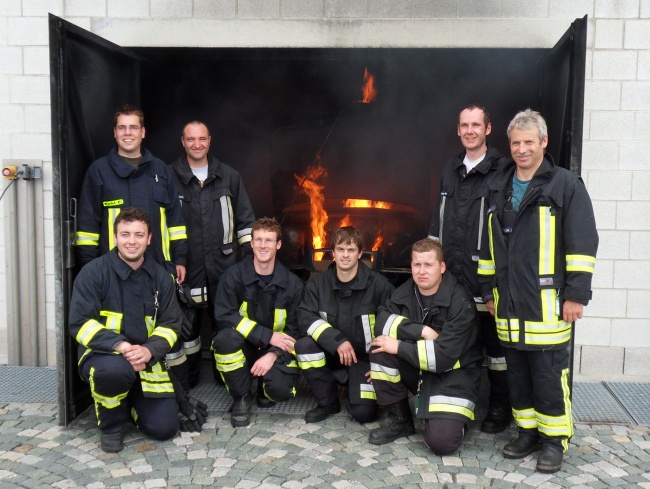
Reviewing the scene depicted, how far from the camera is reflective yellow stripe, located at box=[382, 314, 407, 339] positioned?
4172 millimetres

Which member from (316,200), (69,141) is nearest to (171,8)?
(69,141)

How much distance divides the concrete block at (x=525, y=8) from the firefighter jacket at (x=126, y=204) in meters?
2.88

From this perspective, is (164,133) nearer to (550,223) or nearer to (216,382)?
(216,382)

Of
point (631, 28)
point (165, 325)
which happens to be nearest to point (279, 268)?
point (165, 325)

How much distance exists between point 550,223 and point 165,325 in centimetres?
244

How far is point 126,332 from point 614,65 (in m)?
4.08

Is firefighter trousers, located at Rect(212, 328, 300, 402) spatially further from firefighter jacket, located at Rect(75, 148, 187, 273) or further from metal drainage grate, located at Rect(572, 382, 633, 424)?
metal drainage grate, located at Rect(572, 382, 633, 424)

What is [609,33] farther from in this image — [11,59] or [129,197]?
[11,59]

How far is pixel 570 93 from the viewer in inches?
163

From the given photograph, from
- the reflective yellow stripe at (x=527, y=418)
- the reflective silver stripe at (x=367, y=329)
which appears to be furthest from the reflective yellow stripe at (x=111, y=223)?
the reflective yellow stripe at (x=527, y=418)

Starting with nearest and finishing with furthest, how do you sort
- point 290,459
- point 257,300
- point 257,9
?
point 290,459 → point 257,300 → point 257,9

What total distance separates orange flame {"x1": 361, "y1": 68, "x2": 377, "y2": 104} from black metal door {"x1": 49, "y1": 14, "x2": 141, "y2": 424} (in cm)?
295

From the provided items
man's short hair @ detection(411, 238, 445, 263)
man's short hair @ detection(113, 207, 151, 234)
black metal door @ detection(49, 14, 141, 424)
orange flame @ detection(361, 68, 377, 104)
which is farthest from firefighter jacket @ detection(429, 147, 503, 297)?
orange flame @ detection(361, 68, 377, 104)

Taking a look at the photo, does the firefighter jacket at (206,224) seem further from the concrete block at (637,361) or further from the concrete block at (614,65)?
the concrete block at (637,361)
